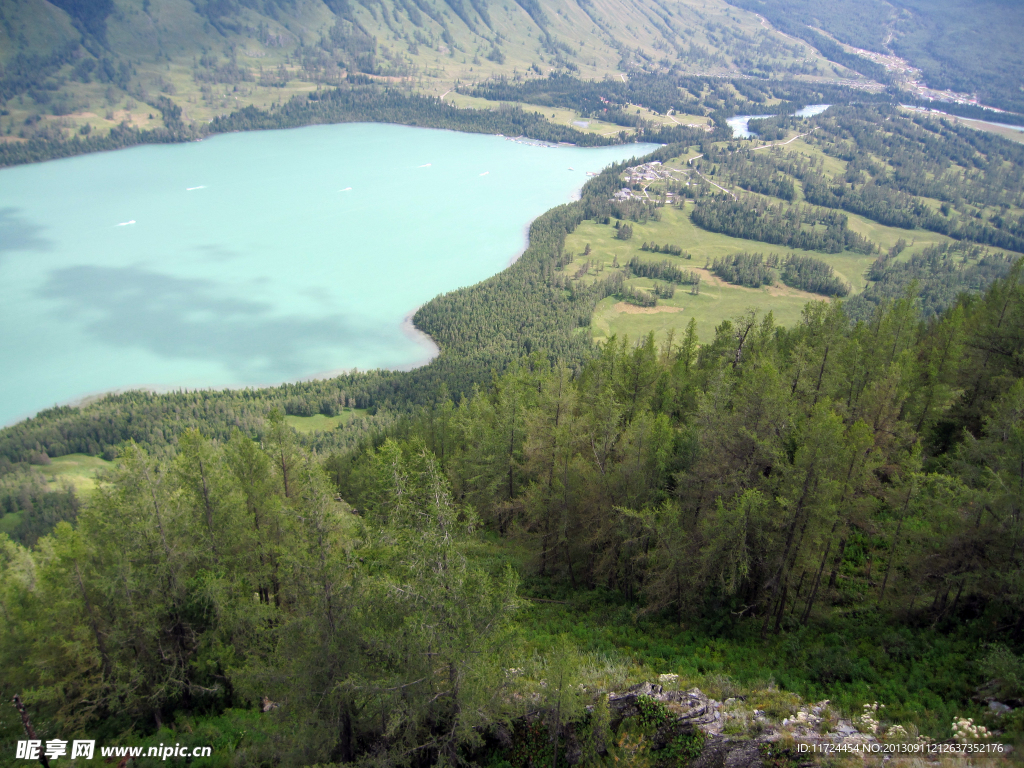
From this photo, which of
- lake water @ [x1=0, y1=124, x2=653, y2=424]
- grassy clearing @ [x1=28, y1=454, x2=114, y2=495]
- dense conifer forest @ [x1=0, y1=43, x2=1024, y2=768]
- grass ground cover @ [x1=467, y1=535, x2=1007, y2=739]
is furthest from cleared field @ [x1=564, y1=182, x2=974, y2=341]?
grassy clearing @ [x1=28, y1=454, x2=114, y2=495]

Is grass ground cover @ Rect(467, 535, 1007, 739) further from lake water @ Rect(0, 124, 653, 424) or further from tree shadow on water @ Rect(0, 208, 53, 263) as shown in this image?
tree shadow on water @ Rect(0, 208, 53, 263)

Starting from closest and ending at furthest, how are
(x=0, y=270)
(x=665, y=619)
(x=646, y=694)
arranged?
(x=646, y=694)
(x=665, y=619)
(x=0, y=270)

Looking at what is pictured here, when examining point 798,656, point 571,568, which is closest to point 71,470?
point 571,568

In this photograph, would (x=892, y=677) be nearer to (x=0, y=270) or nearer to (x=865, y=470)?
(x=865, y=470)

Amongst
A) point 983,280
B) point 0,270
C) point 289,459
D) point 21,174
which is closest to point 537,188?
point 983,280

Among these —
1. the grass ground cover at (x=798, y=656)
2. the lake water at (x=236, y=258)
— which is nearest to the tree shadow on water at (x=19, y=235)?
the lake water at (x=236, y=258)

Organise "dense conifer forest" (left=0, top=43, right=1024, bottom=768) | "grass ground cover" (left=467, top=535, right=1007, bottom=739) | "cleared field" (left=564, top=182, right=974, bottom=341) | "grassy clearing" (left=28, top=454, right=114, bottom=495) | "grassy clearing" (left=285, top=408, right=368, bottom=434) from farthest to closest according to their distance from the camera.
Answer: "cleared field" (left=564, top=182, right=974, bottom=341), "grassy clearing" (left=285, top=408, right=368, bottom=434), "grassy clearing" (left=28, top=454, right=114, bottom=495), "grass ground cover" (left=467, top=535, right=1007, bottom=739), "dense conifer forest" (left=0, top=43, right=1024, bottom=768)

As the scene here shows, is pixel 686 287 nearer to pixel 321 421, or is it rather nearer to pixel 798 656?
pixel 321 421

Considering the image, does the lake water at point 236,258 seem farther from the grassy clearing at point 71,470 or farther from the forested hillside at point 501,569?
the forested hillside at point 501,569
